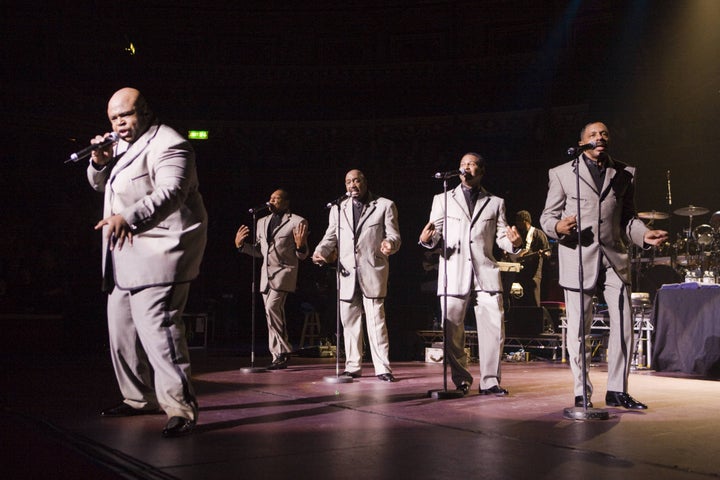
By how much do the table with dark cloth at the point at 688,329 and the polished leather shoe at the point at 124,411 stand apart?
5071 mm

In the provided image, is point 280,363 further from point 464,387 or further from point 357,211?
point 464,387

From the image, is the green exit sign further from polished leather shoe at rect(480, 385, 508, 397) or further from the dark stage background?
polished leather shoe at rect(480, 385, 508, 397)

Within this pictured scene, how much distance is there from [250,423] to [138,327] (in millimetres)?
760

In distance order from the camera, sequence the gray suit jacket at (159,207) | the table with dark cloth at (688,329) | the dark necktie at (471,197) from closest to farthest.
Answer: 1. the gray suit jacket at (159,207)
2. the dark necktie at (471,197)
3. the table with dark cloth at (688,329)

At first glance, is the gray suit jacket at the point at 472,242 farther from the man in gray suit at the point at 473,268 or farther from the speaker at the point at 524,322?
the speaker at the point at 524,322

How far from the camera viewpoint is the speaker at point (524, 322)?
897cm

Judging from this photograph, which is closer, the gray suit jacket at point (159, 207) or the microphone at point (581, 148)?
the gray suit jacket at point (159, 207)

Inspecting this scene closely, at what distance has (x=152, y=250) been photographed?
3.33 m

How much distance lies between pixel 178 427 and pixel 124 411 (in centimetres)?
77

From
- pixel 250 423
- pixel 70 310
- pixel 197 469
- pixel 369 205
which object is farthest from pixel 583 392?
pixel 70 310

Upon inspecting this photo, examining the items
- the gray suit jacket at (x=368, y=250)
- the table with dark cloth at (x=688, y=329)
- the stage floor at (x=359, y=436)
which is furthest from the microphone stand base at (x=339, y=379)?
the table with dark cloth at (x=688, y=329)

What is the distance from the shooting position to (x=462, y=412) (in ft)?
13.1

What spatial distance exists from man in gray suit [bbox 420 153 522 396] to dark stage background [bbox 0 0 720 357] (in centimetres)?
701

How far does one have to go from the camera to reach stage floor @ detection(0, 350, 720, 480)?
2500mm
